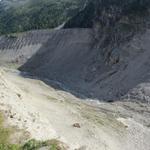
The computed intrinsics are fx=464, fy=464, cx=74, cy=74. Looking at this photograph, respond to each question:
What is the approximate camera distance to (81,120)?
5094 cm

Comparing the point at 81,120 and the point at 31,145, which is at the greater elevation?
the point at 31,145

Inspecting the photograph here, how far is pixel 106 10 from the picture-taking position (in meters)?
99.5

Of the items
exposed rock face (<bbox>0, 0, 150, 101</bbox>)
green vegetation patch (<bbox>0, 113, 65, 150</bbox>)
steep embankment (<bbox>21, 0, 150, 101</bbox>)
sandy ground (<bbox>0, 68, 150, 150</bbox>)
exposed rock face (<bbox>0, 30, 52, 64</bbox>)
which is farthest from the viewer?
exposed rock face (<bbox>0, 30, 52, 64</bbox>)

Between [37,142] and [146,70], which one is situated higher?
[37,142]

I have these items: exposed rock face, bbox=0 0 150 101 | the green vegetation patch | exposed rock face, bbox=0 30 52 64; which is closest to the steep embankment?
exposed rock face, bbox=0 0 150 101

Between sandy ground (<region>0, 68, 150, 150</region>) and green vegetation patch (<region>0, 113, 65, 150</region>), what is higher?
green vegetation patch (<region>0, 113, 65, 150</region>)

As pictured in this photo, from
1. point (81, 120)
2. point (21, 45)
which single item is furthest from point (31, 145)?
point (21, 45)

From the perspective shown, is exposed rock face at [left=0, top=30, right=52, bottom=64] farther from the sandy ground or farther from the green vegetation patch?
the green vegetation patch

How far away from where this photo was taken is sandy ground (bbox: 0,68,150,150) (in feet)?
137

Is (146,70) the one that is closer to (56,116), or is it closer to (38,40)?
(56,116)

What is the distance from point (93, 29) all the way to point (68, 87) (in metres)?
25.7

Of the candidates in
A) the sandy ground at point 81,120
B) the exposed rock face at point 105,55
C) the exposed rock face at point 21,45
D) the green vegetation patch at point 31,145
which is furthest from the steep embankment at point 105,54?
the green vegetation patch at point 31,145

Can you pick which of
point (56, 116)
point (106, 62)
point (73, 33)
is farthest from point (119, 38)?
point (56, 116)

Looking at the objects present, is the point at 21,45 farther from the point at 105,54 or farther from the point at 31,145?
the point at 31,145
